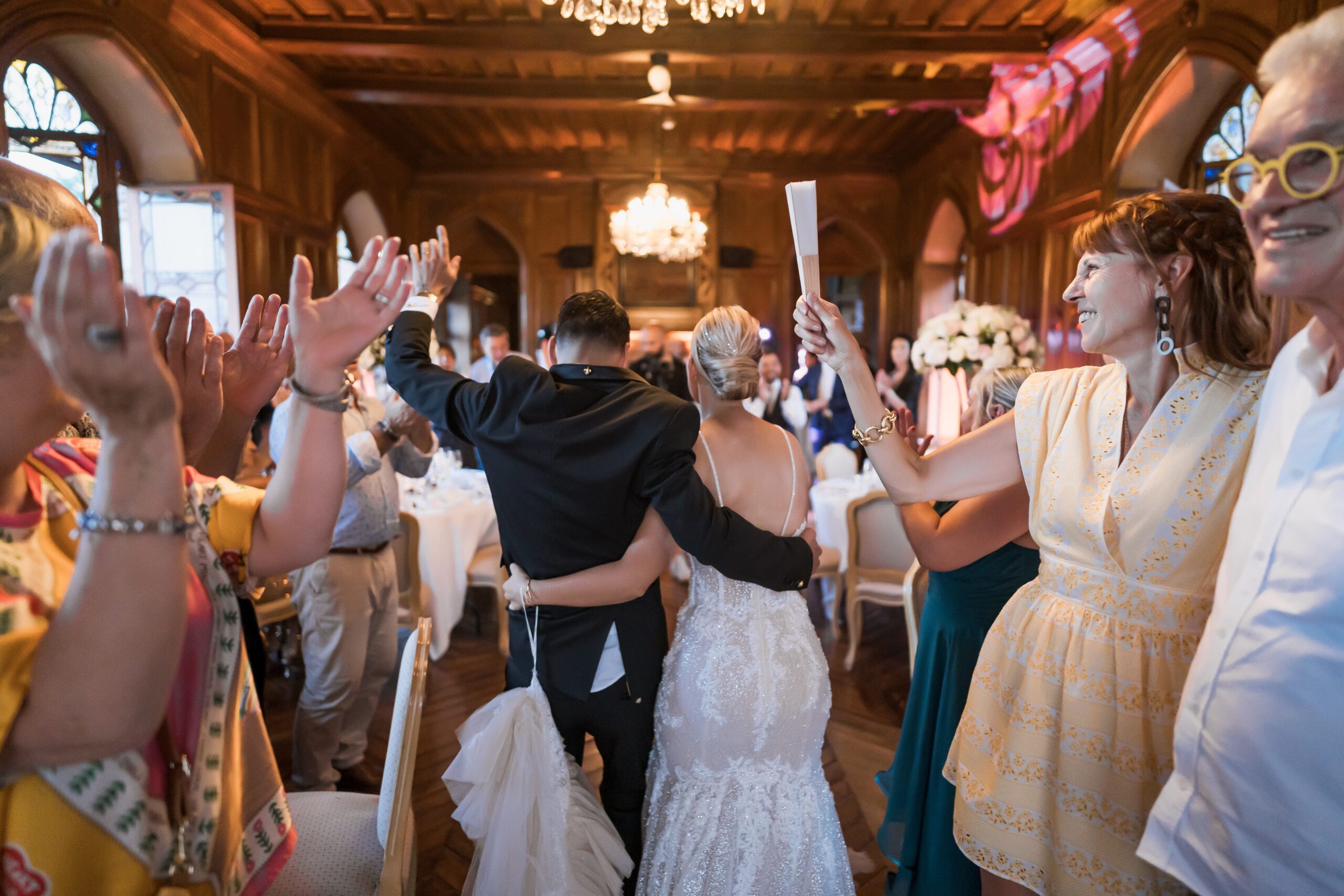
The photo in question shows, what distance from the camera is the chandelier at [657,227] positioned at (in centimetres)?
739

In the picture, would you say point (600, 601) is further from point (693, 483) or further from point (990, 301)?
point (990, 301)

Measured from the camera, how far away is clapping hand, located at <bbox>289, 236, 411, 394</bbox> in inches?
35.4

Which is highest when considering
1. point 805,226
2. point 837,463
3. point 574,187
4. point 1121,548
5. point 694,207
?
point 574,187

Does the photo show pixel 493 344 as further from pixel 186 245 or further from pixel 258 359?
pixel 258 359

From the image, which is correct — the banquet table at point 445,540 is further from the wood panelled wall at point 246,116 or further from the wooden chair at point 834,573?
the wood panelled wall at point 246,116

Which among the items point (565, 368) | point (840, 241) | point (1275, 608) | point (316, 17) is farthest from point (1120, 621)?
point (840, 241)

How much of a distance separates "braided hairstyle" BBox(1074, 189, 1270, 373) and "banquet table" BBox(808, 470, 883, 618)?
2935 mm

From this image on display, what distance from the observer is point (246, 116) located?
5.71 m

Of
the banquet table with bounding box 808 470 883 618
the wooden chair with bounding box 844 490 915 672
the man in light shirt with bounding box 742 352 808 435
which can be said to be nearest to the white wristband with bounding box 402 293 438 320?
the wooden chair with bounding box 844 490 915 672

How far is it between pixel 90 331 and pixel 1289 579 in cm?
116

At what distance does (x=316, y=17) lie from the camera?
555cm

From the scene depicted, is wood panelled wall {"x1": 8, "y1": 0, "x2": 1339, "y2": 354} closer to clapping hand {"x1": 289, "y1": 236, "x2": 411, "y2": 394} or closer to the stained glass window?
the stained glass window

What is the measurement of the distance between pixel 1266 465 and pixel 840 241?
39.7ft

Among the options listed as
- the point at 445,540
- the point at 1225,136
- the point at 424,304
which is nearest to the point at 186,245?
the point at 445,540
